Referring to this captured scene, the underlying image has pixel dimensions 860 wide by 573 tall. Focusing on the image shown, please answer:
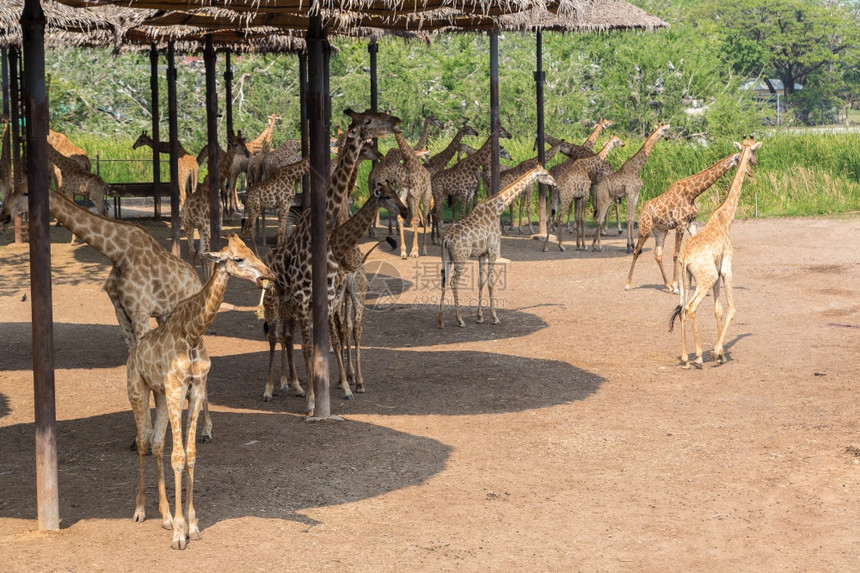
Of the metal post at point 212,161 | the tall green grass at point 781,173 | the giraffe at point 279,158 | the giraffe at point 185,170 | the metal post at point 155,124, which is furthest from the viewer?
the tall green grass at point 781,173

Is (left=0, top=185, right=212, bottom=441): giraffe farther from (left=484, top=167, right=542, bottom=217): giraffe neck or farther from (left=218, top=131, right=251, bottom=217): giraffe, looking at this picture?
(left=218, top=131, right=251, bottom=217): giraffe

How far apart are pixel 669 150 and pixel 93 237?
18926 mm

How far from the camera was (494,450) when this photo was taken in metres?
8.10

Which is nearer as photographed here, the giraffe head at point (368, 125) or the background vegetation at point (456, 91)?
the giraffe head at point (368, 125)

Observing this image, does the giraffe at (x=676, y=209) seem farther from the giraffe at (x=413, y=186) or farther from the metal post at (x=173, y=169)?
the metal post at (x=173, y=169)

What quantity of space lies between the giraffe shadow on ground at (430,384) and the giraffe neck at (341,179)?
5.33 ft

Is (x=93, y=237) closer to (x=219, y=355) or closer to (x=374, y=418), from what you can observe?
(x=374, y=418)

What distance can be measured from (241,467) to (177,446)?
1459 mm

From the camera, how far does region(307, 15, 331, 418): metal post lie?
8.91 meters

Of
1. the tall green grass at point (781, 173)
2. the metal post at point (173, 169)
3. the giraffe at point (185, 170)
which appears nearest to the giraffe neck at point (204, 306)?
the metal post at point (173, 169)

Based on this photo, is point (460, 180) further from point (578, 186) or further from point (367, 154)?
point (367, 154)

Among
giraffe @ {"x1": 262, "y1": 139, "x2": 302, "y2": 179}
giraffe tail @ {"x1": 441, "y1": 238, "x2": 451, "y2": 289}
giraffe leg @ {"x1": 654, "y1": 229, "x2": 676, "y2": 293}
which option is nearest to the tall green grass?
giraffe @ {"x1": 262, "y1": 139, "x2": 302, "y2": 179}

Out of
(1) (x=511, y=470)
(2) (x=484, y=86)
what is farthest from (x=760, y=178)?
(1) (x=511, y=470)

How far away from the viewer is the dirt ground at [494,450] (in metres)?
6.19
